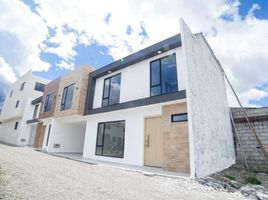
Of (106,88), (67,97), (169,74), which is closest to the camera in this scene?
(169,74)

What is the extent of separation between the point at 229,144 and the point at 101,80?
29.9 feet

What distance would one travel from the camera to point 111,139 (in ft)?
32.4

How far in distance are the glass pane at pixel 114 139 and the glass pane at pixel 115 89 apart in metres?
1.52

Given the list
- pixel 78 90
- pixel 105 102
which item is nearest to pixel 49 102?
pixel 78 90

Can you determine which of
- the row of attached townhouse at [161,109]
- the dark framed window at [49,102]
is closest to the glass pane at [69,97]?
the row of attached townhouse at [161,109]

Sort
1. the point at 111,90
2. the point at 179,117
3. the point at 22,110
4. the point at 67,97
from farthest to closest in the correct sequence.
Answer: the point at 22,110, the point at 67,97, the point at 111,90, the point at 179,117

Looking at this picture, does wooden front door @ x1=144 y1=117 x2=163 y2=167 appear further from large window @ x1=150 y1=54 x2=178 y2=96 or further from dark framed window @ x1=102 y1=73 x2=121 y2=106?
dark framed window @ x1=102 y1=73 x2=121 y2=106

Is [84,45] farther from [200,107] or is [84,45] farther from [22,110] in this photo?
[22,110]

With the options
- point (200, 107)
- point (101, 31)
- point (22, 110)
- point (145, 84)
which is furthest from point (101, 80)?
point (22, 110)

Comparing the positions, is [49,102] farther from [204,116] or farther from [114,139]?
[204,116]

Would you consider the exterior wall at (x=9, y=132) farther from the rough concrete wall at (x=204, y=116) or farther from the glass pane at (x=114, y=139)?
the rough concrete wall at (x=204, y=116)

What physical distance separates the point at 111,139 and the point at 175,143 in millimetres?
4511

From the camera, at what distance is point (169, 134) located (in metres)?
6.97

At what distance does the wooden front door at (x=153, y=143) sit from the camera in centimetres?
760
